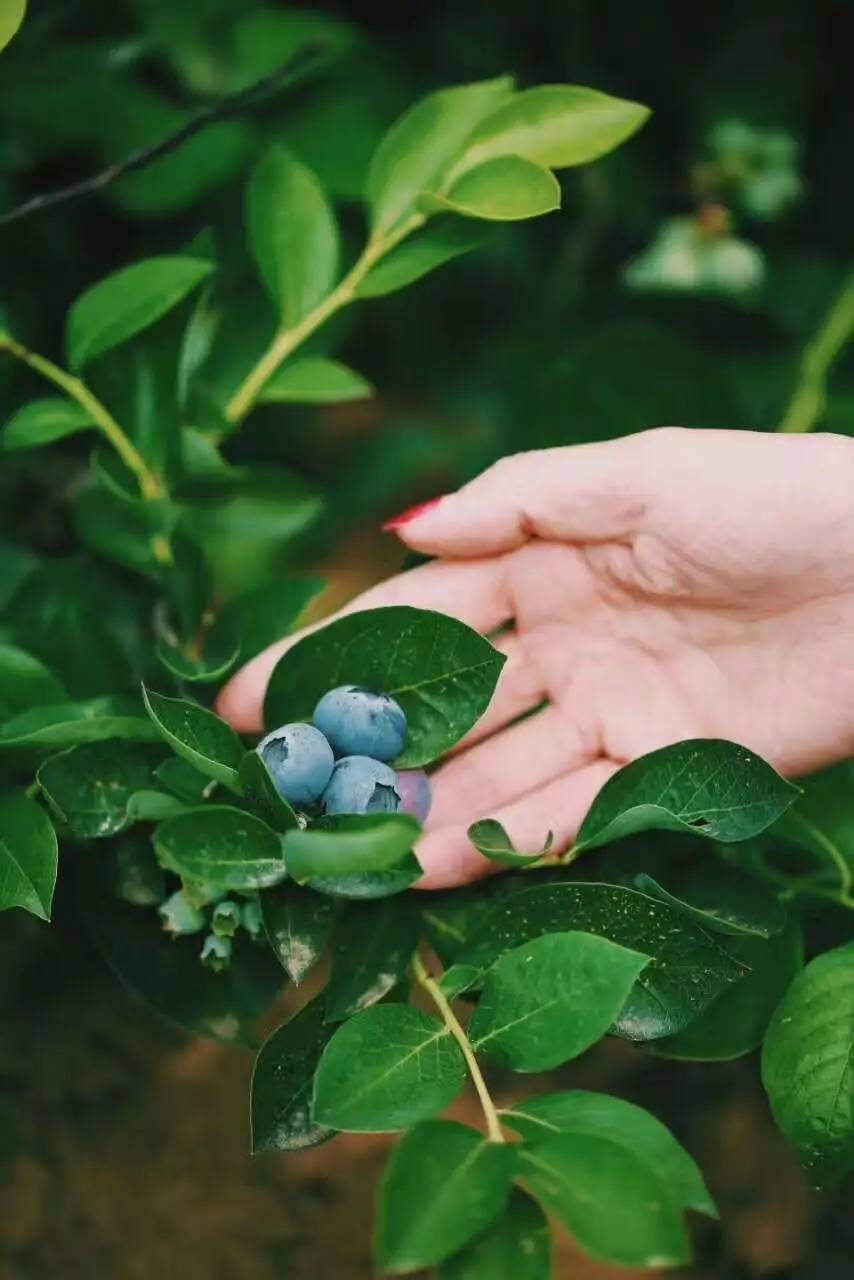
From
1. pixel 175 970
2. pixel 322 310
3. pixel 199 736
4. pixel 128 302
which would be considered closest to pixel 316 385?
pixel 322 310

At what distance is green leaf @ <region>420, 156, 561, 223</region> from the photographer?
0.94 metres

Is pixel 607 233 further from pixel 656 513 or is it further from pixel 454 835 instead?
pixel 454 835

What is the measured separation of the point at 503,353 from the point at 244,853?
1.04 metres

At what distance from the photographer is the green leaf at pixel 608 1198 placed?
2.04 feet

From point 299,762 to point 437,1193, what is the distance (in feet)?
0.90

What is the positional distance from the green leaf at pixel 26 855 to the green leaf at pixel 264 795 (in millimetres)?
134

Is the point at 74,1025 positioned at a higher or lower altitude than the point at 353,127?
lower

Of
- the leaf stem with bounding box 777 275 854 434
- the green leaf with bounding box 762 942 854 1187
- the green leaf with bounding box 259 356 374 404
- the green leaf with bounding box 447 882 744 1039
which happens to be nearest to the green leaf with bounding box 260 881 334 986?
the green leaf with bounding box 447 882 744 1039

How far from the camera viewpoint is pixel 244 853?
32.1 inches

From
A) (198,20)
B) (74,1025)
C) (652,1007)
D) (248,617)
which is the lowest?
(74,1025)

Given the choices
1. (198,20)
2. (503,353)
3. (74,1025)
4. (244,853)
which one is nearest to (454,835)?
(244,853)

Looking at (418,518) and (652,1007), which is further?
(418,518)

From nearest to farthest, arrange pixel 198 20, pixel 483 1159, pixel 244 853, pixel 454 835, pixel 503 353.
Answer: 1. pixel 483 1159
2. pixel 244 853
3. pixel 454 835
4. pixel 198 20
5. pixel 503 353

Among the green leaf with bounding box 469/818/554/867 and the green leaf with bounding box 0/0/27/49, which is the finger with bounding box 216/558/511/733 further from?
the green leaf with bounding box 0/0/27/49
